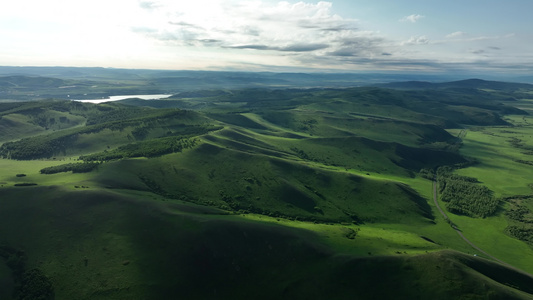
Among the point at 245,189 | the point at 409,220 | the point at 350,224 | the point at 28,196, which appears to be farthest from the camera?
the point at 245,189

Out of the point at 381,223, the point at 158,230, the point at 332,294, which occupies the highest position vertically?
the point at 158,230

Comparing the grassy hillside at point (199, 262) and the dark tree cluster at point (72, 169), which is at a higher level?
the dark tree cluster at point (72, 169)

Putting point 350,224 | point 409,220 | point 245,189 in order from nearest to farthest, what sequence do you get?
1. point 350,224
2. point 409,220
3. point 245,189

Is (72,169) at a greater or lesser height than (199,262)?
greater

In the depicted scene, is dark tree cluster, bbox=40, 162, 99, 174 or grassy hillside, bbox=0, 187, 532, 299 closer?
grassy hillside, bbox=0, 187, 532, 299

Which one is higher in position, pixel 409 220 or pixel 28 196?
pixel 28 196

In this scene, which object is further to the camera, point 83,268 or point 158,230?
point 158,230

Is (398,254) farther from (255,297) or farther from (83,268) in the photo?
(83,268)

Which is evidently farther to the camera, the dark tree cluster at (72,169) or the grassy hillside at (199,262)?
the dark tree cluster at (72,169)

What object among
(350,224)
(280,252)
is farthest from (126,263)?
(350,224)

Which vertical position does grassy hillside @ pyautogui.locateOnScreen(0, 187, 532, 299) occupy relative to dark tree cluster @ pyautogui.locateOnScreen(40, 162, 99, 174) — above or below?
below

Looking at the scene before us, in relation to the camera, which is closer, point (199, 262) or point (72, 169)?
point (199, 262)
